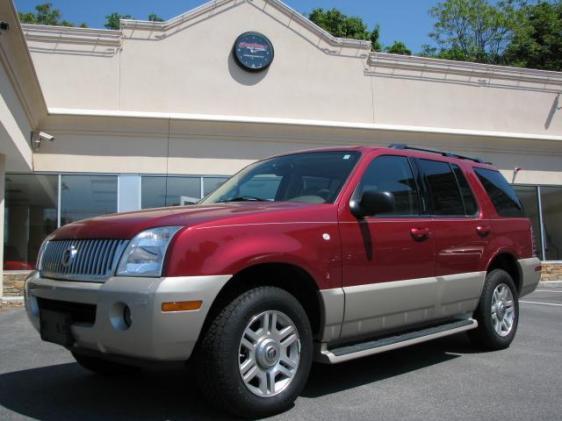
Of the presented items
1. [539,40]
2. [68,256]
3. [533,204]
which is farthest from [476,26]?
[68,256]

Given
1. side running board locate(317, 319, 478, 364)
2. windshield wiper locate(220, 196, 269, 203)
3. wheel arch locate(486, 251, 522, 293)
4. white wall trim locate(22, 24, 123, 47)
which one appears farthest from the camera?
white wall trim locate(22, 24, 123, 47)

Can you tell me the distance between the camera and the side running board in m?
4.07

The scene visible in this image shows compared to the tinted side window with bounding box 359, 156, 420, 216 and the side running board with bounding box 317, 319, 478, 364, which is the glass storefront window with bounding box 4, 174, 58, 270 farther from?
the side running board with bounding box 317, 319, 478, 364

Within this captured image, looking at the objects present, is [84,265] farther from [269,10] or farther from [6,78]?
[269,10]

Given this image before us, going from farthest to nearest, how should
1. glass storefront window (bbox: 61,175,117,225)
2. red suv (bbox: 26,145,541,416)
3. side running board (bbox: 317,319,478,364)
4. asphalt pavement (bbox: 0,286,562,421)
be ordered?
1. glass storefront window (bbox: 61,175,117,225)
2. side running board (bbox: 317,319,478,364)
3. asphalt pavement (bbox: 0,286,562,421)
4. red suv (bbox: 26,145,541,416)

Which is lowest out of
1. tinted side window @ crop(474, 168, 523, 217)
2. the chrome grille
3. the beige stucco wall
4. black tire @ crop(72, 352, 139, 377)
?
black tire @ crop(72, 352, 139, 377)

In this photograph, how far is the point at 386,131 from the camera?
15227mm

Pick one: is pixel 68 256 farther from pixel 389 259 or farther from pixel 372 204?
pixel 389 259

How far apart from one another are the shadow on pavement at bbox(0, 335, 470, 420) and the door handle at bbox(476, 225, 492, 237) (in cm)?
121

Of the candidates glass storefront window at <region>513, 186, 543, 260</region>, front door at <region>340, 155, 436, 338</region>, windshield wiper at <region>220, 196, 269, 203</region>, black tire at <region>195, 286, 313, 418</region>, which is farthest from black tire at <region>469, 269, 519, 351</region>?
glass storefront window at <region>513, 186, 543, 260</region>

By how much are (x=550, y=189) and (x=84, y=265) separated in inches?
648

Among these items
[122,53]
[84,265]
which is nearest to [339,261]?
[84,265]

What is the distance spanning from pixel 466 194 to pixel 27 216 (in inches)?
400

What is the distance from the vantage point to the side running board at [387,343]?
407cm
